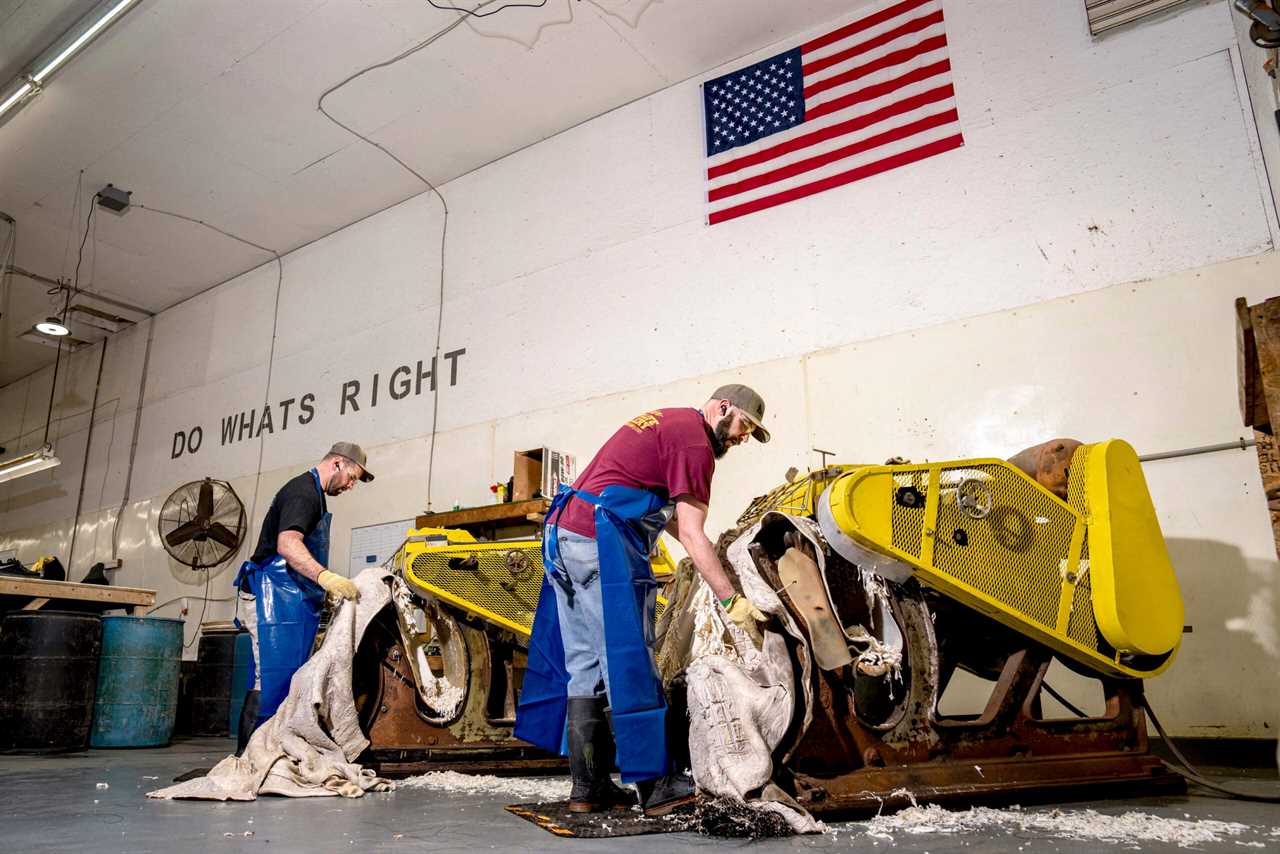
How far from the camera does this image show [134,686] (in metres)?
5.82

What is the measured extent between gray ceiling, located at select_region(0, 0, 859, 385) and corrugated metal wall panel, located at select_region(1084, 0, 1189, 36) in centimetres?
152

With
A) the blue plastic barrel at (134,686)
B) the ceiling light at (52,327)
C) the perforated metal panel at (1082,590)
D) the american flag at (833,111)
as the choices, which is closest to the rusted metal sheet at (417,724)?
the perforated metal panel at (1082,590)

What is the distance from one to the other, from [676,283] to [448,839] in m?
4.11

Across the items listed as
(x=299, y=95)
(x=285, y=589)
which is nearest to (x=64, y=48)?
(x=299, y=95)

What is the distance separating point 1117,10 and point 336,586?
4822 millimetres

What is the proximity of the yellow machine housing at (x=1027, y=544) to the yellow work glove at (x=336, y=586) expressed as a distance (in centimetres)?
193

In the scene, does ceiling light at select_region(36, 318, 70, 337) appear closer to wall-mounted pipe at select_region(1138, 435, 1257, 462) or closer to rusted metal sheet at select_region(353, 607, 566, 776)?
rusted metal sheet at select_region(353, 607, 566, 776)

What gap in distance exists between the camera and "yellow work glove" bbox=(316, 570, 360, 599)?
3586mm

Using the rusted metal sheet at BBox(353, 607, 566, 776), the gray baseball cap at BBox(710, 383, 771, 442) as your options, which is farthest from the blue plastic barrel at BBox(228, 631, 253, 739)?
the gray baseball cap at BBox(710, 383, 771, 442)

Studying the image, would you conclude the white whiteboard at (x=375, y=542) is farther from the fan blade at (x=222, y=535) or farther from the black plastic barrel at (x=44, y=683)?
the black plastic barrel at (x=44, y=683)

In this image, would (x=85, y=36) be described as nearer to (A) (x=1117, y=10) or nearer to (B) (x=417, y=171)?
(B) (x=417, y=171)

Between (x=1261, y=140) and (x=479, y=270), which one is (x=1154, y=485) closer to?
(x=1261, y=140)

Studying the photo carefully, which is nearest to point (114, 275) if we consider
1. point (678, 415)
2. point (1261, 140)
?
point (678, 415)

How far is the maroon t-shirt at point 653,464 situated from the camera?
2732 millimetres
